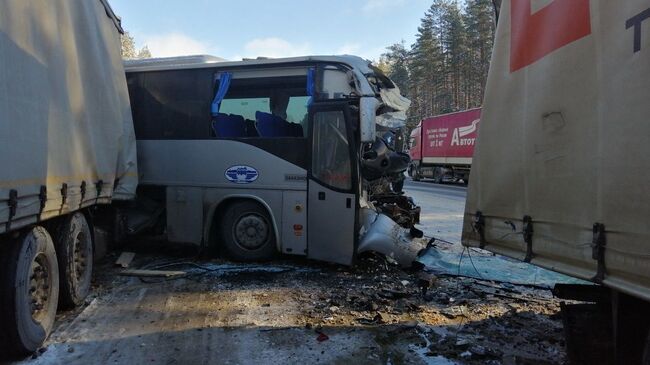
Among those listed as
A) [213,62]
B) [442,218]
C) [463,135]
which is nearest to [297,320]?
[213,62]

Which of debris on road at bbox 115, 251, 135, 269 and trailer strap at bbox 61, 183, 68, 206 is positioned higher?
trailer strap at bbox 61, 183, 68, 206

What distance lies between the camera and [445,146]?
31078mm

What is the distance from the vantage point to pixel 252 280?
6.56 m

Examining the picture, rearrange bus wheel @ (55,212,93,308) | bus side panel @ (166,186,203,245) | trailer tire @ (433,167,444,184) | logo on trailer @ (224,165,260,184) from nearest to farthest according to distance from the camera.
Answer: bus wheel @ (55,212,93,308) → logo on trailer @ (224,165,260,184) → bus side panel @ (166,186,203,245) → trailer tire @ (433,167,444,184)

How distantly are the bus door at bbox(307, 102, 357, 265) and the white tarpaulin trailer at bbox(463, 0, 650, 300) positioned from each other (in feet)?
8.83

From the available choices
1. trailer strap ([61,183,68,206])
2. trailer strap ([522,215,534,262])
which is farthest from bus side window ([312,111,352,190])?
trailer strap ([522,215,534,262])

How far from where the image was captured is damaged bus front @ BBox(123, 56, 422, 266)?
6734 mm

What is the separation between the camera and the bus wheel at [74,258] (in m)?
5.01

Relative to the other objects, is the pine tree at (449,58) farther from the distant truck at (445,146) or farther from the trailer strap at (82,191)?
the trailer strap at (82,191)

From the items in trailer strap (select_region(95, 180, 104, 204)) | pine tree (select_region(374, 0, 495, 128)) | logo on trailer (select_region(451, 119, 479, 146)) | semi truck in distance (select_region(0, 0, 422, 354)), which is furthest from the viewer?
pine tree (select_region(374, 0, 495, 128))

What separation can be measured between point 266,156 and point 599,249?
494cm

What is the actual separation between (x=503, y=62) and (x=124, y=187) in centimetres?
515

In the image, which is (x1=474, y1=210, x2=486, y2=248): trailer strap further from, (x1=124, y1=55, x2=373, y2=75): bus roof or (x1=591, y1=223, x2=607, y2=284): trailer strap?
(x1=124, y1=55, x2=373, y2=75): bus roof

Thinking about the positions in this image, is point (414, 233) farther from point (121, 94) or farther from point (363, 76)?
point (121, 94)
